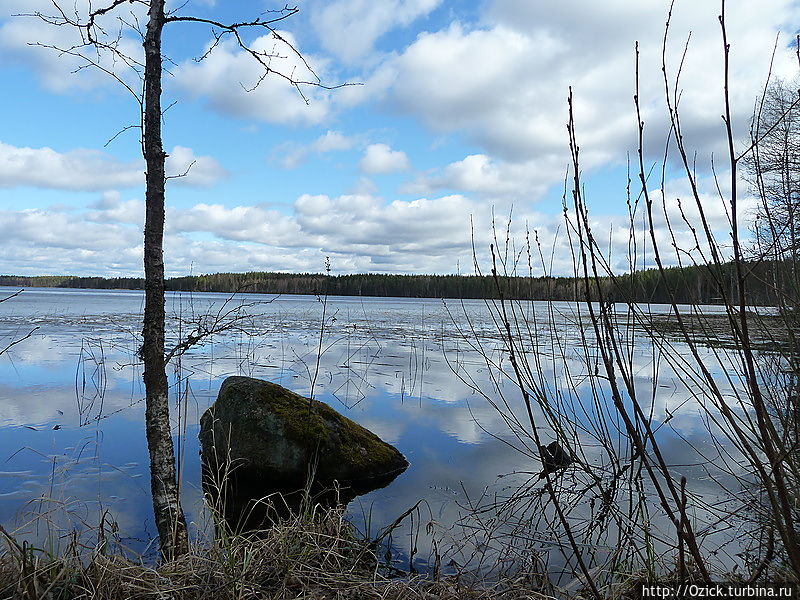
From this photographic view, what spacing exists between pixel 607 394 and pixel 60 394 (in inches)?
408

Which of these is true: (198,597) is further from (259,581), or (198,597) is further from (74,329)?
(74,329)

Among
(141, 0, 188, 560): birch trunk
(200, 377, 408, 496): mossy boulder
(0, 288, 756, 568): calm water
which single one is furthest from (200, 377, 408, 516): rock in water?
(141, 0, 188, 560): birch trunk

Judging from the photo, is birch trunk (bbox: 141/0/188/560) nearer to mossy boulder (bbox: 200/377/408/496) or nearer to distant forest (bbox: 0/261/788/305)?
distant forest (bbox: 0/261/788/305)

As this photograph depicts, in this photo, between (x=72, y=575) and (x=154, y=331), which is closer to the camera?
(x=72, y=575)

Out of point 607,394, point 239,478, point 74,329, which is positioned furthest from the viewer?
point 74,329

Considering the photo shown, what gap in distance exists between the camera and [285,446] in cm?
607

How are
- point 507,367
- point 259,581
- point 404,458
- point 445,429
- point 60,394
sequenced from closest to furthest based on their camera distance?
point 259,581, point 404,458, point 445,429, point 60,394, point 507,367

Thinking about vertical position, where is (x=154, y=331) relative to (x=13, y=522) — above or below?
above

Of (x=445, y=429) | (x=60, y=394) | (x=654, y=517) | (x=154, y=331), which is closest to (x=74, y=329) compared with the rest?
(x=60, y=394)

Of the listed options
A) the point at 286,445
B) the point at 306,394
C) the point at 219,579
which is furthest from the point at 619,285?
the point at 306,394

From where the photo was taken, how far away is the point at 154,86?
368cm

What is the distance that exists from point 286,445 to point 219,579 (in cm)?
309

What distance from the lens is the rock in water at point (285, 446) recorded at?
6047 millimetres

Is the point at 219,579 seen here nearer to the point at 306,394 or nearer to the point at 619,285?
the point at 619,285
